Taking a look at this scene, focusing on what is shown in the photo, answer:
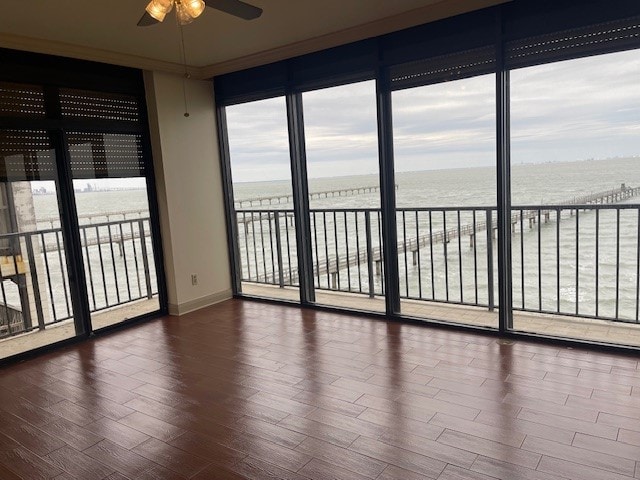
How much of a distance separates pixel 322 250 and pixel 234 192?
4.13 feet

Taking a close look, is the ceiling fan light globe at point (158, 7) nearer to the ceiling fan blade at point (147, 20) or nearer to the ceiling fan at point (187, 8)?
the ceiling fan at point (187, 8)

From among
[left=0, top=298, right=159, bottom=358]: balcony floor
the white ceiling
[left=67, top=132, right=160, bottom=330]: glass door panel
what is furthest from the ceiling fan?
[left=0, top=298, right=159, bottom=358]: balcony floor

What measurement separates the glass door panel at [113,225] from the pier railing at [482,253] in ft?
3.84

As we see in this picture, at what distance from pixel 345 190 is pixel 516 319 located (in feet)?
6.81

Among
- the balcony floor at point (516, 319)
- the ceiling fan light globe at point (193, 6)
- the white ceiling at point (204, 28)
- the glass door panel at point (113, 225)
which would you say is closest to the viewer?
the ceiling fan light globe at point (193, 6)

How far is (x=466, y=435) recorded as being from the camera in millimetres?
2287

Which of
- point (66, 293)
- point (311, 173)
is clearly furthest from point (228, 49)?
point (66, 293)

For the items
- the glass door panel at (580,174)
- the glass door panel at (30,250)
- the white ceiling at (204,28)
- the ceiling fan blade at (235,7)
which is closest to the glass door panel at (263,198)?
the white ceiling at (204,28)

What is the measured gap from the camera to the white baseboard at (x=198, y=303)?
15.9 feet

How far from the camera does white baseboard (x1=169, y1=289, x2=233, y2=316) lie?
483 centimetres

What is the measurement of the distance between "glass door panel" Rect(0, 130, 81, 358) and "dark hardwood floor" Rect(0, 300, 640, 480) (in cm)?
43

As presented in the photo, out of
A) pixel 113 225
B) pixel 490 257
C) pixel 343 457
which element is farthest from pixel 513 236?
pixel 113 225

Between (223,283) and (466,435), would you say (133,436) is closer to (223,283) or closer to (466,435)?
(466,435)

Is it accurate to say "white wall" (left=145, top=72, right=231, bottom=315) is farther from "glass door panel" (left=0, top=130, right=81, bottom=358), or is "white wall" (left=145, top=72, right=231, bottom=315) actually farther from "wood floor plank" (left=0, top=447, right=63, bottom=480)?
"wood floor plank" (left=0, top=447, right=63, bottom=480)
